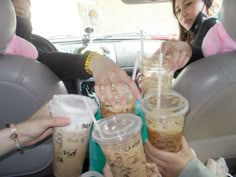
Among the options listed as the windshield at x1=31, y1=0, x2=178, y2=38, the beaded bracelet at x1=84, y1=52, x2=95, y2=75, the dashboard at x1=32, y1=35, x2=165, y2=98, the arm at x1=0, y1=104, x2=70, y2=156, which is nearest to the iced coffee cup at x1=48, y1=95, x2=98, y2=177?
the arm at x1=0, y1=104, x2=70, y2=156

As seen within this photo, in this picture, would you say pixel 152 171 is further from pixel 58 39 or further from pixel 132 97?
pixel 58 39

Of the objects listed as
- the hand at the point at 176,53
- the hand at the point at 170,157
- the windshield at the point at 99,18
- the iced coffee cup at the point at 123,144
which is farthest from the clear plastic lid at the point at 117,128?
the windshield at the point at 99,18

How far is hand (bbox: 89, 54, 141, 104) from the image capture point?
1.01 meters

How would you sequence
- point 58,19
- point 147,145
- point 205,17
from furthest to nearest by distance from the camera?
point 58,19
point 205,17
point 147,145

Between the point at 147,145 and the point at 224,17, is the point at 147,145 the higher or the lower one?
the lower one

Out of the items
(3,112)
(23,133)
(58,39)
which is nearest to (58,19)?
(58,39)

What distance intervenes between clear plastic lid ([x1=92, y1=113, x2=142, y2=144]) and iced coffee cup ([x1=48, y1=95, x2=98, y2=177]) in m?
0.07

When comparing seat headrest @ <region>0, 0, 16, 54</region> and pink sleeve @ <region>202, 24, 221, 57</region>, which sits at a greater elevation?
seat headrest @ <region>0, 0, 16, 54</region>

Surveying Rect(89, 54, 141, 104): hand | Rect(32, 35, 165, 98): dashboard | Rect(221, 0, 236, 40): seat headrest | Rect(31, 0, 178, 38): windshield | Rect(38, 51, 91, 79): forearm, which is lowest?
Rect(32, 35, 165, 98): dashboard

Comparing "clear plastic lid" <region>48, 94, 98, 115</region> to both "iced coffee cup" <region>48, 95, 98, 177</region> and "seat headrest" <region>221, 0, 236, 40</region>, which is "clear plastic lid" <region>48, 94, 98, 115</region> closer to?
"iced coffee cup" <region>48, 95, 98, 177</region>

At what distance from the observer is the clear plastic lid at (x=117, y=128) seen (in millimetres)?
851

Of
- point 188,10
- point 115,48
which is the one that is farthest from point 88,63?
point 115,48

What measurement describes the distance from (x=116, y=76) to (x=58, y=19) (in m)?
2.08

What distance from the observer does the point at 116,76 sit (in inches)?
45.0
